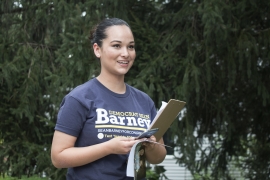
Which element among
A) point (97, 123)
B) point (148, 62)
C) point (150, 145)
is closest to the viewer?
point (97, 123)

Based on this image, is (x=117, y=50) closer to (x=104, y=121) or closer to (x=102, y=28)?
(x=102, y=28)

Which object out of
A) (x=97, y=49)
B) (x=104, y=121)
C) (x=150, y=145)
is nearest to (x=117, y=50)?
(x=97, y=49)

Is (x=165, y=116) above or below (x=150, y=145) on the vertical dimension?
above

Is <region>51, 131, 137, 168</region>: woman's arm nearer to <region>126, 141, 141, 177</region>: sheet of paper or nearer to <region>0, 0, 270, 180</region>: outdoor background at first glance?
<region>126, 141, 141, 177</region>: sheet of paper

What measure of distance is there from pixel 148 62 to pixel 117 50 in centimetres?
339

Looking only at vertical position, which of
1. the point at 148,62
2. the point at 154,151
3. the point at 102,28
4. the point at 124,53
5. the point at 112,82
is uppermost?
the point at 102,28

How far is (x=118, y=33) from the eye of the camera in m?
2.88

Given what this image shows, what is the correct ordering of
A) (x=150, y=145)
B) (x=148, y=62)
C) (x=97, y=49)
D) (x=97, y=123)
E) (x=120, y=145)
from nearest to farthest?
1. (x=120, y=145)
2. (x=97, y=123)
3. (x=150, y=145)
4. (x=97, y=49)
5. (x=148, y=62)

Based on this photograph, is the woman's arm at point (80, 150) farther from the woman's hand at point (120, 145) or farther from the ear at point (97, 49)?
the ear at point (97, 49)

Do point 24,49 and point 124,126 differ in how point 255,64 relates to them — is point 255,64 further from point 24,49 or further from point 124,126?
point 124,126

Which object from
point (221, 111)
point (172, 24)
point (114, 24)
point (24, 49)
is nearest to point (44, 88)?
point (24, 49)

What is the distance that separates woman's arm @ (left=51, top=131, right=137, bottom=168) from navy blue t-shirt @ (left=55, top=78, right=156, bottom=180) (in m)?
0.05

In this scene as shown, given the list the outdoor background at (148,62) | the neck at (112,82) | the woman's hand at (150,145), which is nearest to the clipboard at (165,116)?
the woman's hand at (150,145)

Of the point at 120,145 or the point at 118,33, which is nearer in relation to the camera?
the point at 120,145
